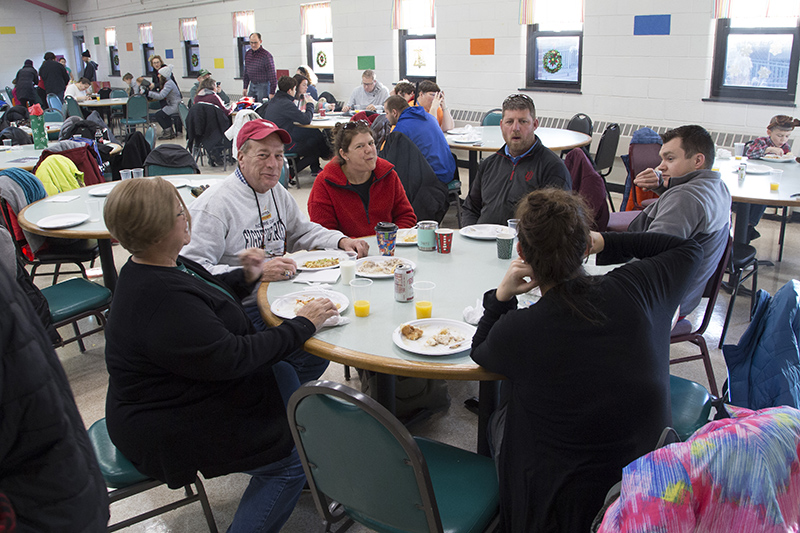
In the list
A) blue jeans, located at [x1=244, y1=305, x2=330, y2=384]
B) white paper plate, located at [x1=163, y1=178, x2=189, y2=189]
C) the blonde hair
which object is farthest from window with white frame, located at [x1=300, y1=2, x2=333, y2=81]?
the blonde hair

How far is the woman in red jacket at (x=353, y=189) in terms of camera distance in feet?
9.50

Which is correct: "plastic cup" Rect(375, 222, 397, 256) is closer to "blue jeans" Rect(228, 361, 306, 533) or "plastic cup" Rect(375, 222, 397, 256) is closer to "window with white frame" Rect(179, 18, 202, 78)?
"blue jeans" Rect(228, 361, 306, 533)

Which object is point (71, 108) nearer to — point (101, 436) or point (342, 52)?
point (342, 52)

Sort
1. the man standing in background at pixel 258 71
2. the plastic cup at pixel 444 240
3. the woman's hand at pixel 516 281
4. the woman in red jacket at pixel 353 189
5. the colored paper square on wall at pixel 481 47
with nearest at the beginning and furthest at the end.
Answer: the woman's hand at pixel 516 281 → the plastic cup at pixel 444 240 → the woman in red jacket at pixel 353 189 → the colored paper square on wall at pixel 481 47 → the man standing in background at pixel 258 71

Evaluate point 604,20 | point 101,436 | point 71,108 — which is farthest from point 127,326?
point 71,108

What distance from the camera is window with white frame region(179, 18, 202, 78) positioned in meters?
13.4

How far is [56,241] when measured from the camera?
3523 mm

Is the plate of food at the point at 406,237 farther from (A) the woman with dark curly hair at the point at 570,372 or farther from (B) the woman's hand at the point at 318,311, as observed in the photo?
(A) the woman with dark curly hair at the point at 570,372

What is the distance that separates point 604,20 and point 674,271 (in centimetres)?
568

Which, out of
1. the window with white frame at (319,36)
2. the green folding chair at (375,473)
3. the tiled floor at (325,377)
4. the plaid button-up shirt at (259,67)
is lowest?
the tiled floor at (325,377)

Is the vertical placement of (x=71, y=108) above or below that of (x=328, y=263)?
above

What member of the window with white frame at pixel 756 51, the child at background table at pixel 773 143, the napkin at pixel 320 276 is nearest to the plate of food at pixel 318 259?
the napkin at pixel 320 276

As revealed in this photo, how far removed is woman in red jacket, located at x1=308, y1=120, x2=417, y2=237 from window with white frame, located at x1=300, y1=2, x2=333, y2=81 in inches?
309

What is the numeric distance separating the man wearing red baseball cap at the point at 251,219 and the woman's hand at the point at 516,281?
3.25ft
